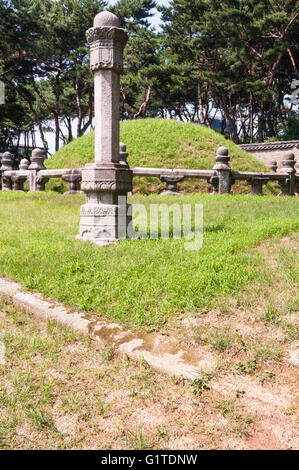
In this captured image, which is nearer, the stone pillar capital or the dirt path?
the dirt path

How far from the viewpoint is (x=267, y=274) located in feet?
12.1

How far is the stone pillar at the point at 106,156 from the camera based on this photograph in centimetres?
504

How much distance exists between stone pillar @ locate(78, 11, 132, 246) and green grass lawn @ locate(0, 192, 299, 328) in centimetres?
34

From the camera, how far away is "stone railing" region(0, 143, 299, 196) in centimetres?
1084

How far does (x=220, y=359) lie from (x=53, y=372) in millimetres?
1117

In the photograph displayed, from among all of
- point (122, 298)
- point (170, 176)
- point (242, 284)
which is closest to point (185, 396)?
point (122, 298)

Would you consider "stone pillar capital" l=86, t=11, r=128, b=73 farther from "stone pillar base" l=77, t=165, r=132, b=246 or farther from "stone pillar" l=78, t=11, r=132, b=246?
"stone pillar base" l=77, t=165, r=132, b=246

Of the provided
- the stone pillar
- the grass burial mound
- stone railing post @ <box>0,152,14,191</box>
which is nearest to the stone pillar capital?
the stone pillar

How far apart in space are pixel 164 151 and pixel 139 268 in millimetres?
10125

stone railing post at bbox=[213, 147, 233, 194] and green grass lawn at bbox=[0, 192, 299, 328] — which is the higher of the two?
stone railing post at bbox=[213, 147, 233, 194]

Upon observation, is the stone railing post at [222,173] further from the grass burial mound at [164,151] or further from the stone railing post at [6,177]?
the stone railing post at [6,177]

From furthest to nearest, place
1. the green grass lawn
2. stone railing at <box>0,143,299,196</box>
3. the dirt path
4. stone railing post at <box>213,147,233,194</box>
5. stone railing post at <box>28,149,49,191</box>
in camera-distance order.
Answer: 1. stone railing post at <box>28,149,49,191</box>
2. stone railing post at <box>213,147,233,194</box>
3. stone railing at <box>0,143,299,196</box>
4. the green grass lawn
5. the dirt path

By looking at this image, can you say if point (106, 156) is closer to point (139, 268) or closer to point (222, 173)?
point (139, 268)

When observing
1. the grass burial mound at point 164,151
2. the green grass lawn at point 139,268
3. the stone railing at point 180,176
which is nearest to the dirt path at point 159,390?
the green grass lawn at point 139,268
